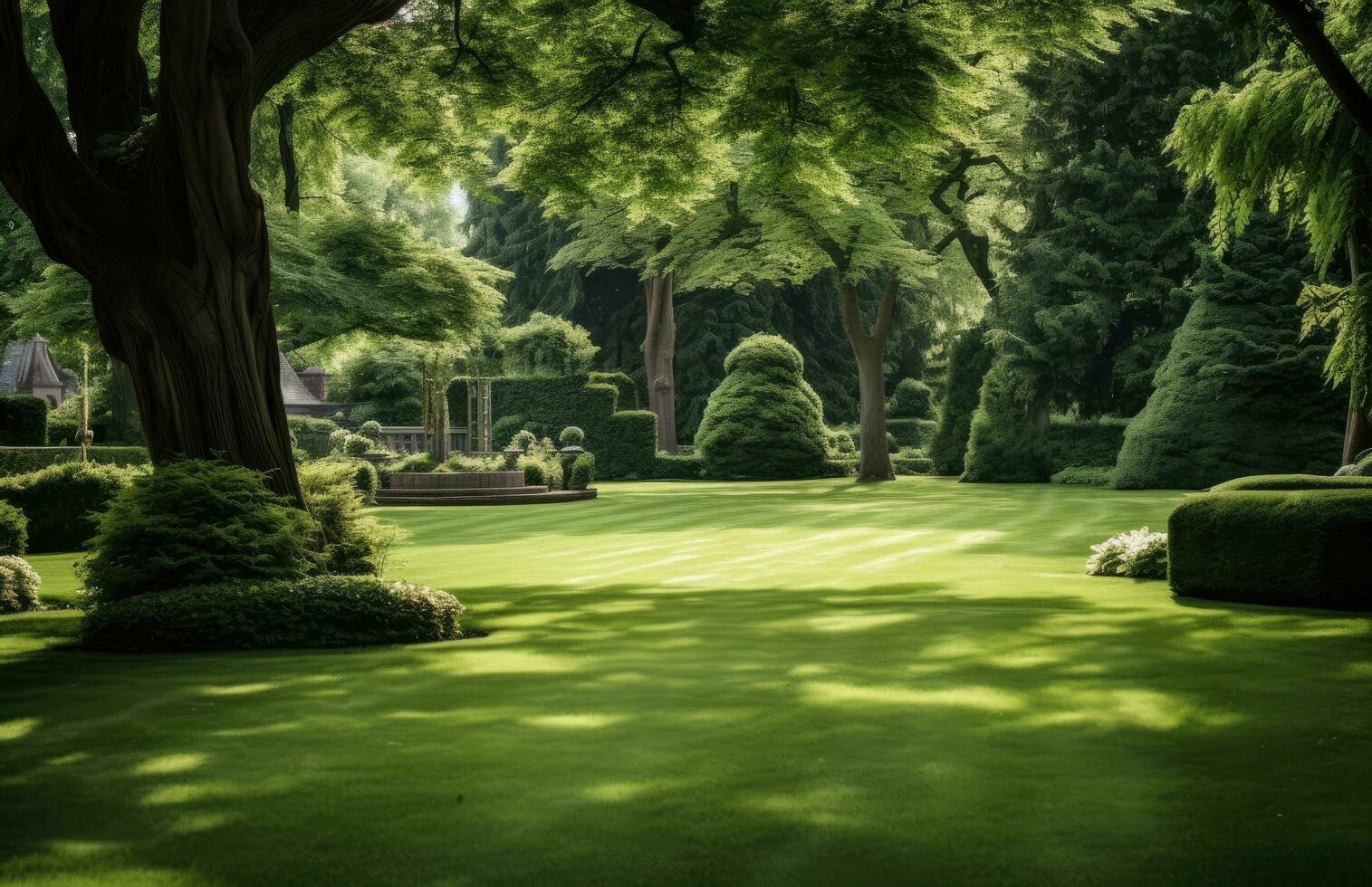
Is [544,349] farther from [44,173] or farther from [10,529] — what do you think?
[44,173]

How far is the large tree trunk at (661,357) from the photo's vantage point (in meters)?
45.0

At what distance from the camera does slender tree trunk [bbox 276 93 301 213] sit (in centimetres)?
2162

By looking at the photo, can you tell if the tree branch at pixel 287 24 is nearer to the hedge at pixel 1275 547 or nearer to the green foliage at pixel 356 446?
the hedge at pixel 1275 547

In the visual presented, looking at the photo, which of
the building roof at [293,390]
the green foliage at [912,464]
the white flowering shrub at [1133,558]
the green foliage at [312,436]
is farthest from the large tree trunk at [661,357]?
the white flowering shrub at [1133,558]

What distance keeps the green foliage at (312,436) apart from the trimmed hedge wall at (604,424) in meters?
6.29

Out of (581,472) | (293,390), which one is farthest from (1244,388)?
(293,390)

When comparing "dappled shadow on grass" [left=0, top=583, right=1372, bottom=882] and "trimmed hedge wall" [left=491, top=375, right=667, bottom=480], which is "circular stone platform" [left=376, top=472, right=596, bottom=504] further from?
"dappled shadow on grass" [left=0, top=583, right=1372, bottom=882]

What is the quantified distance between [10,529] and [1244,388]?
24251mm

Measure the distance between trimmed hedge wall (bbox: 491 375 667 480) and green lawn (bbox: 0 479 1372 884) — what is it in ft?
95.0

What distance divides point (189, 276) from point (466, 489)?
18.5 m

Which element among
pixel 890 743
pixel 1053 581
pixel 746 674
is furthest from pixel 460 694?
pixel 1053 581

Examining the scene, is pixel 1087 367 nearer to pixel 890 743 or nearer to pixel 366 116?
pixel 366 116

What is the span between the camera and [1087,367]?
1319 inches

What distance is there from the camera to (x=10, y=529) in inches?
552
